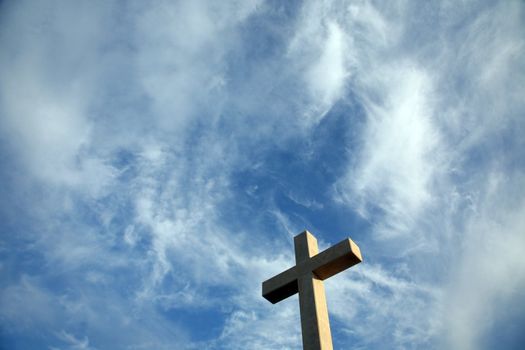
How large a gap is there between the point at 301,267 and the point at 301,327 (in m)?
1.23

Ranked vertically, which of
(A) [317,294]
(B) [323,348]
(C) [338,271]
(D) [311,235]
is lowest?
(B) [323,348]

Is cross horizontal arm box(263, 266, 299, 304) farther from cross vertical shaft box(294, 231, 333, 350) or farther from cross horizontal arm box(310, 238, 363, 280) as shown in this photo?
cross horizontal arm box(310, 238, 363, 280)

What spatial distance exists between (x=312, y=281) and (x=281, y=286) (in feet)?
2.35

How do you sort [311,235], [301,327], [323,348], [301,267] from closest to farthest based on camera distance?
[323,348] < [301,327] < [301,267] < [311,235]

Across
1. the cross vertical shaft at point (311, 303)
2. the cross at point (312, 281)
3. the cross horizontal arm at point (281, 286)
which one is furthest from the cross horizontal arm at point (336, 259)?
the cross horizontal arm at point (281, 286)

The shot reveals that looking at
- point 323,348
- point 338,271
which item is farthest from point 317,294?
point 323,348

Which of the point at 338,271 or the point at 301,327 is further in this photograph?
the point at 338,271

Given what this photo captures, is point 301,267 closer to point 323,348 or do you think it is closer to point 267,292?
point 267,292

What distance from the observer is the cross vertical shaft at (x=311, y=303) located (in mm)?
5852

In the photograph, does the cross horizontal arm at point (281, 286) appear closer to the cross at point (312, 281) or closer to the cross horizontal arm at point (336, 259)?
the cross at point (312, 281)

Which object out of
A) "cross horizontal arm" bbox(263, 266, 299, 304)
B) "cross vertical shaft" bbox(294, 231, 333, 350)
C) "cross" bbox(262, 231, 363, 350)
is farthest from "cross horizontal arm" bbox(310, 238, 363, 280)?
"cross horizontal arm" bbox(263, 266, 299, 304)

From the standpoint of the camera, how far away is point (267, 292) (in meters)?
7.40

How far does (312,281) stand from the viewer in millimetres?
6758

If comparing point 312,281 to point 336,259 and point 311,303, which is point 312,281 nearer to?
point 311,303
